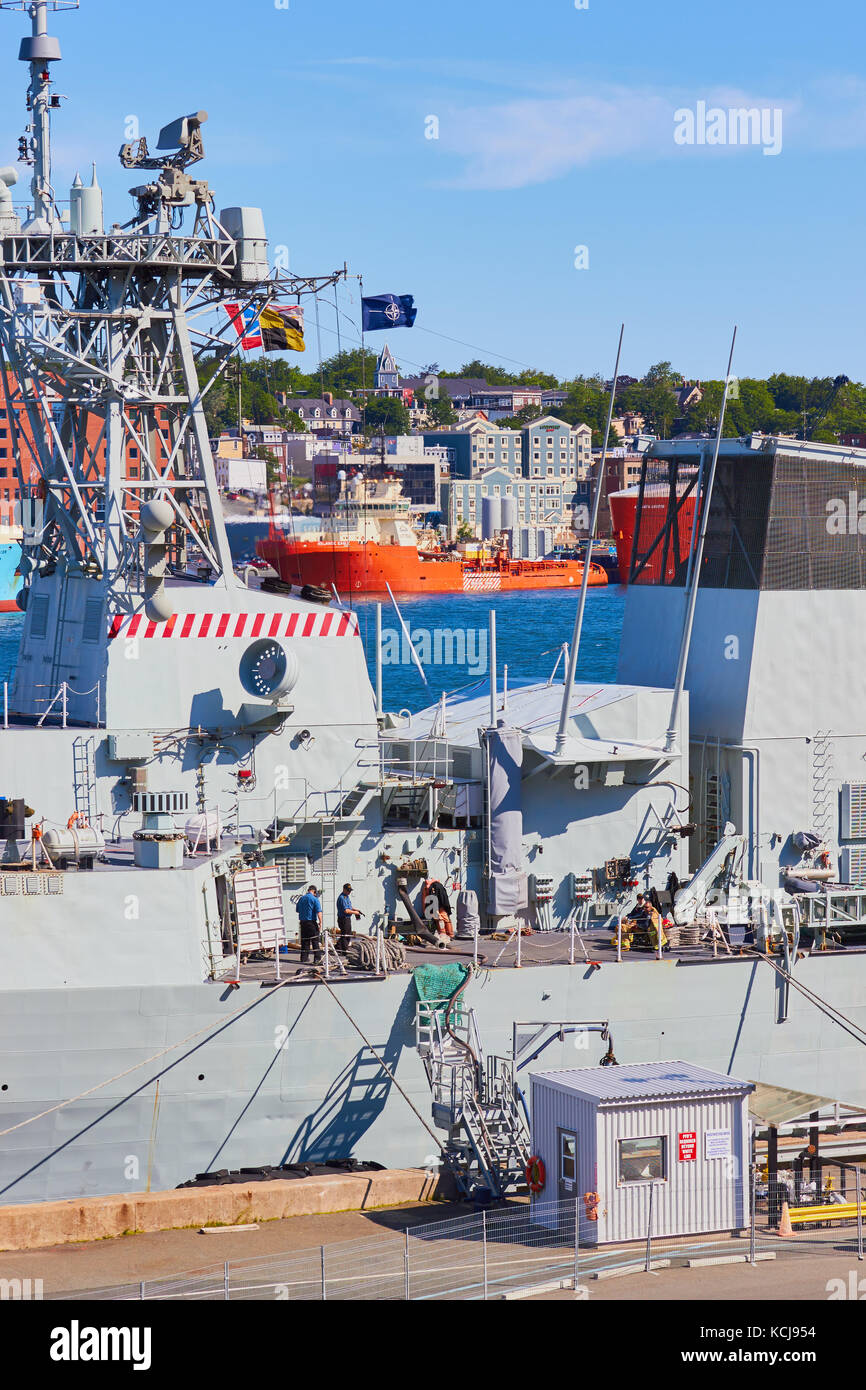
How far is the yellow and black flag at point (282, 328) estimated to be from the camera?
2105cm

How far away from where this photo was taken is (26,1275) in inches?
625

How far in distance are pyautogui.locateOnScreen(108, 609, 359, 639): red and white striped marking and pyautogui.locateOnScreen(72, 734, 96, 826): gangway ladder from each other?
120 cm

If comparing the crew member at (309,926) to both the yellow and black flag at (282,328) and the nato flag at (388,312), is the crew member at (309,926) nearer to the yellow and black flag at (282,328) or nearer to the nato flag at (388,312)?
the yellow and black flag at (282,328)

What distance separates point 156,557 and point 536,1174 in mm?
7388

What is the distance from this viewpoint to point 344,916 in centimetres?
1945

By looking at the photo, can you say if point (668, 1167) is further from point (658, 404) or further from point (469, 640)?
point (658, 404)

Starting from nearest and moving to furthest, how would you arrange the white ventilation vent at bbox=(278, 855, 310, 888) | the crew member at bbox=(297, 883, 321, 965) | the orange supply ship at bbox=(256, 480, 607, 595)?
the crew member at bbox=(297, 883, 321, 965) < the white ventilation vent at bbox=(278, 855, 310, 888) < the orange supply ship at bbox=(256, 480, 607, 595)

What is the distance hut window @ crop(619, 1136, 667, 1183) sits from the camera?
16.0m

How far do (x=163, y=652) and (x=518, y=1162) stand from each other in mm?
6537

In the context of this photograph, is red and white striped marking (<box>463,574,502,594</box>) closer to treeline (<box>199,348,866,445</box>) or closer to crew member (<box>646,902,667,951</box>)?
treeline (<box>199,348,866,445</box>)

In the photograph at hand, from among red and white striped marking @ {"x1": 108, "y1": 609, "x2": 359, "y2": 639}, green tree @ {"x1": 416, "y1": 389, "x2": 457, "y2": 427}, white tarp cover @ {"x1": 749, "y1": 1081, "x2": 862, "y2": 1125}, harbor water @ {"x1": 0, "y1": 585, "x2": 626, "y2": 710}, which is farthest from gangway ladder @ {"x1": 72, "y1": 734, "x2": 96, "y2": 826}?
green tree @ {"x1": 416, "y1": 389, "x2": 457, "y2": 427}

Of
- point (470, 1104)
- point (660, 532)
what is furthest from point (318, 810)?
point (660, 532)

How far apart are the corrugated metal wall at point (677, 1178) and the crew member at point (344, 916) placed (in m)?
4.22
